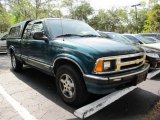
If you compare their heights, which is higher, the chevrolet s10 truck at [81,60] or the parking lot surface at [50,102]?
the chevrolet s10 truck at [81,60]

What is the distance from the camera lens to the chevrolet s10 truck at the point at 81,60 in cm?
434

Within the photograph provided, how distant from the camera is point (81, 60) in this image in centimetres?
447

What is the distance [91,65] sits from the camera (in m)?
4.32

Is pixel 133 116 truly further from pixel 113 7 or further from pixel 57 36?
pixel 113 7

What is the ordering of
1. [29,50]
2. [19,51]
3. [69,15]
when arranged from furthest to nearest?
1. [69,15]
2. [19,51]
3. [29,50]

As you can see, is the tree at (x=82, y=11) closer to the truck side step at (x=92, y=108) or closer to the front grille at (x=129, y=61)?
the front grille at (x=129, y=61)

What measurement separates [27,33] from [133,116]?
3.97 m

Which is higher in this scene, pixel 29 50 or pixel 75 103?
pixel 29 50

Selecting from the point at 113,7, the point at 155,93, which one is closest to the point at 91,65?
the point at 155,93

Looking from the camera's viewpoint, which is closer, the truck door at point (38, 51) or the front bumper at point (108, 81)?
the front bumper at point (108, 81)

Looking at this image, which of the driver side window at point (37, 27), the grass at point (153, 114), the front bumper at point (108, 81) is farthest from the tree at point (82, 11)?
the grass at point (153, 114)

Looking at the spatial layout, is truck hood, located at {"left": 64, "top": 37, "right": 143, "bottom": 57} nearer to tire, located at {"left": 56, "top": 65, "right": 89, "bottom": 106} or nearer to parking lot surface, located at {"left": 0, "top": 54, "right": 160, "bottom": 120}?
tire, located at {"left": 56, "top": 65, "right": 89, "bottom": 106}

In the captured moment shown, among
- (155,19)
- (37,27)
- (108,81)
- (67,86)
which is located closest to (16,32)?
(37,27)

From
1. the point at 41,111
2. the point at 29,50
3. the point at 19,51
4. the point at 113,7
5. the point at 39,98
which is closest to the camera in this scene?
the point at 41,111
